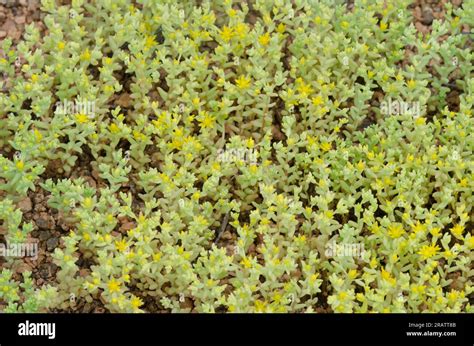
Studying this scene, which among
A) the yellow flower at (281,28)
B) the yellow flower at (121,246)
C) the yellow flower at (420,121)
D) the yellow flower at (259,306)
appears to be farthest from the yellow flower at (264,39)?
the yellow flower at (259,306)

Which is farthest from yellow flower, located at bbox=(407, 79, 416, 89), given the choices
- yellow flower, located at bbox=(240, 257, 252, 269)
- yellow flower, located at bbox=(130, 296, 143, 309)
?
yellow flower, located at bbox=(130, 296, 143, 309)

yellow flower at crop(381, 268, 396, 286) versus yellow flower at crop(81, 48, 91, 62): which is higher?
yellow flower at crop(81, 48, 91, 62)

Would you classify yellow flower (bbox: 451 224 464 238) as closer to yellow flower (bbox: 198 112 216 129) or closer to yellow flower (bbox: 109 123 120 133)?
yellow flower (bbox: 198 112 216 129)

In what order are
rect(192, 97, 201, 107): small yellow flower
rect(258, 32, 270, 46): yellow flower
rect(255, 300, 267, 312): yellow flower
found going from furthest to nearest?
1. rect(258, 32, 270, 46): yellow flower
2. rect(192, 97, 201, 107): small yellow flower
3. rect(255, 300, 267, 312): yellow flower

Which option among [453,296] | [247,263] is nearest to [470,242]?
[453,296]

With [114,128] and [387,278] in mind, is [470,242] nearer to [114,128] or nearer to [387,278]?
[387,278]

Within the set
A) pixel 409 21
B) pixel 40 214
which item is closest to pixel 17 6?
pixel 40 214

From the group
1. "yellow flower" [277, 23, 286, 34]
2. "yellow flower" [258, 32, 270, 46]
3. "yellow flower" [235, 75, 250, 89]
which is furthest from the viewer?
"yellow flower" [277, 23, 286, 34]

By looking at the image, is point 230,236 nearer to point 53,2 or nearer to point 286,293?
Result: point 286,293
